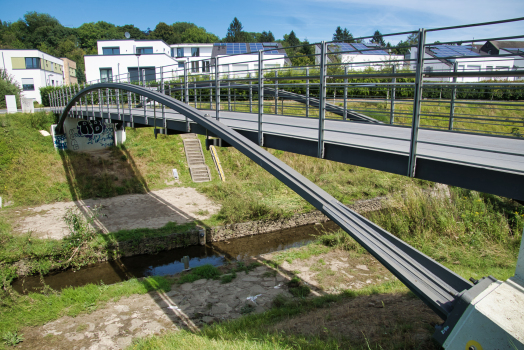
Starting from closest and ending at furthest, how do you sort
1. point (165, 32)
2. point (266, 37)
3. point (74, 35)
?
1. point (74, 35)
2. point (165, 32)
3. point (266, 37)

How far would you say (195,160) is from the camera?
68.5 ft

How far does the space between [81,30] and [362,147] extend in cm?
10557

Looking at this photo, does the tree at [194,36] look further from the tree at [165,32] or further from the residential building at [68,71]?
the residential building at [68,71]

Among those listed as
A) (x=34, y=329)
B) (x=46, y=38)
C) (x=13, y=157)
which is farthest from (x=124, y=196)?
(x=46, y=38)

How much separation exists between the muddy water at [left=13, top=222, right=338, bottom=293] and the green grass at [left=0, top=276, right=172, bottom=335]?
3.00 ft

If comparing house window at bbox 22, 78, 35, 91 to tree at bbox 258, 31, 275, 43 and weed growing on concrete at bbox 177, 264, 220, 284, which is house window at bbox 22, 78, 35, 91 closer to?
weed growing on concrete at bbox 177, 264, 220, 284

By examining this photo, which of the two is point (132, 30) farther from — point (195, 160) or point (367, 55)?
point (367, 55)

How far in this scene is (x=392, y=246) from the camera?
3.86 metres

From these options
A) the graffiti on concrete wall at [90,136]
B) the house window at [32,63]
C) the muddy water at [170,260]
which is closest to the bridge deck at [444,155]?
the muddy water at [170,260]

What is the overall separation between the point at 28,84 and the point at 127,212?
122 ft

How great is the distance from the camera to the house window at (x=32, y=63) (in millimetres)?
41619

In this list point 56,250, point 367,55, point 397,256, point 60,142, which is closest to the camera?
point 397,256

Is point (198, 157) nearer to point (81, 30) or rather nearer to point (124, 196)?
point (124, 196)

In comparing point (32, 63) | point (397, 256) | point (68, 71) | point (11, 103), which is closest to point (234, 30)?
point (68, 71)
